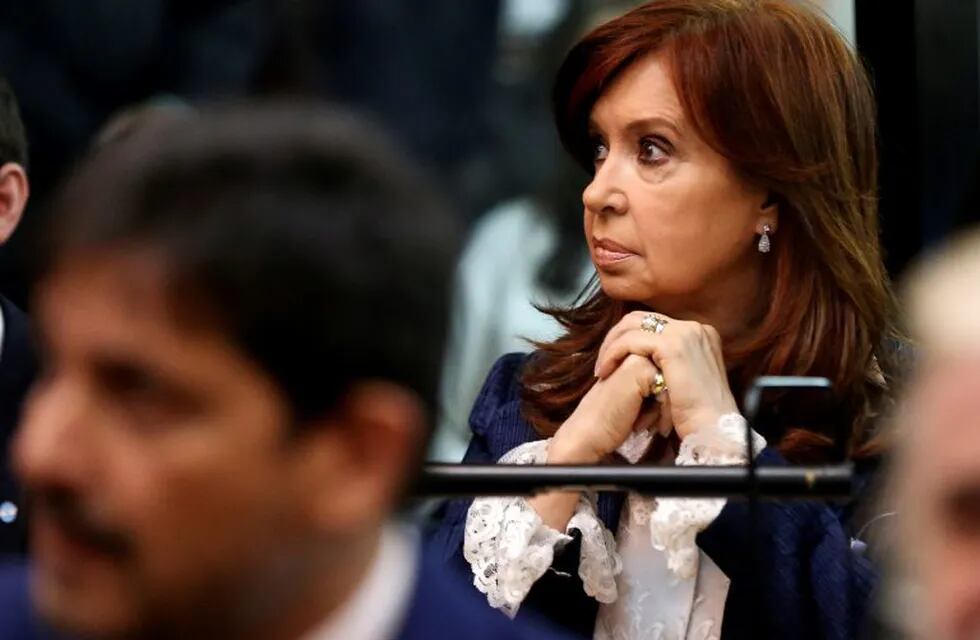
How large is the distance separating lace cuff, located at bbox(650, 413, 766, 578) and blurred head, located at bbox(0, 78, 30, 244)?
1.21 metres

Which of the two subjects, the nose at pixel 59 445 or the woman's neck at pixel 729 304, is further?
the woman's neck at pixel 729 304

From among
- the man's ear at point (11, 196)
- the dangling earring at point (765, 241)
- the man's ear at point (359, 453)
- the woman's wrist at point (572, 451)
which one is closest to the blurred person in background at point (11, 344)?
the man's ear at point (11, 196)

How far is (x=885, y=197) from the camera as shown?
336 cm

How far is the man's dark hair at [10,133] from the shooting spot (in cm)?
324

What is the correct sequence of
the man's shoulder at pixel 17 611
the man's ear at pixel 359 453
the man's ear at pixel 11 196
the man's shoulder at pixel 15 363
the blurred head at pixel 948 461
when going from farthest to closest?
the man's ear at pixel 11 196
the man's shoulder at pixel 15 363
the man's shoulder at pixel 17 611
the man's ear at pixel 359 453
the blurred head at pixel 948 461

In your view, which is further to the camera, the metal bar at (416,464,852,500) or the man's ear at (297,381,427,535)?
the metal bar at (416,464,852,500)

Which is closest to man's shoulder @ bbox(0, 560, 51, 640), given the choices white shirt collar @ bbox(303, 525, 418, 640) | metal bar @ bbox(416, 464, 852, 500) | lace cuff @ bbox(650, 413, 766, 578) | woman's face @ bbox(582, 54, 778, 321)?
white shirt collar @ bbox(303, 525, 418, 640)

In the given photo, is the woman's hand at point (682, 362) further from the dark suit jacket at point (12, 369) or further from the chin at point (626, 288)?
the dark suit jacket at point (12, 369)

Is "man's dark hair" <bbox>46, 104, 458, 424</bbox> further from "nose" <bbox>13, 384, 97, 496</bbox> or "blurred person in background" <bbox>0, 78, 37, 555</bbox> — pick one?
"blurred person in background" <bbox>0, 78, 37, 555</bbox>

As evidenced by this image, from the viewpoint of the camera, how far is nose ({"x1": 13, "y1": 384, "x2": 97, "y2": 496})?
4.00 ft

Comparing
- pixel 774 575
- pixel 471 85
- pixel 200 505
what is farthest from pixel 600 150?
pixel 200 505

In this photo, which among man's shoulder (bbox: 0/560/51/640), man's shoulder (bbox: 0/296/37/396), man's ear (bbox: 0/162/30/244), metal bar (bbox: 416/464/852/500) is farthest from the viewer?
man's ear (bbox: 0/162/30/244)

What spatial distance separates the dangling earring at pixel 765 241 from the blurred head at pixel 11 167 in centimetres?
118

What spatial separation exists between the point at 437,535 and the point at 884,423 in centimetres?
61
